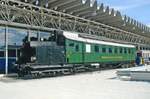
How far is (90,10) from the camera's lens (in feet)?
115

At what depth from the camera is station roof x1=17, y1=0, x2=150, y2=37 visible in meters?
30.9

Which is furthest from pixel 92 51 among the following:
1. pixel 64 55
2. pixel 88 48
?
pixel 64 55

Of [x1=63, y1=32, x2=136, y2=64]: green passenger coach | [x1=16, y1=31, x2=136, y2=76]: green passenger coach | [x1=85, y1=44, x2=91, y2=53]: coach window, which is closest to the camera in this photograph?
[x1=16, y1=31, x2=136, y2=76]: green passenger coach

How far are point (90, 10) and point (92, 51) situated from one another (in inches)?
341

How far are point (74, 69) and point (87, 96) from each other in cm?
1284

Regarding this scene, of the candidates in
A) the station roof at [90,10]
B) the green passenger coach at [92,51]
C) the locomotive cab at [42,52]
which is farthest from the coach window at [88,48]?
the station roof at [90,10]

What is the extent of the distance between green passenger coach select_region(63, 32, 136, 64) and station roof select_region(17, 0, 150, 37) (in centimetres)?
535

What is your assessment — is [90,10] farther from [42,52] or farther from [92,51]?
[42,52]

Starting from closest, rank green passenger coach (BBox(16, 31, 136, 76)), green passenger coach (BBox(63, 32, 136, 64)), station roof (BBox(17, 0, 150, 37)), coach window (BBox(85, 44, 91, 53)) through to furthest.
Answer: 1. green passenger coach (BBox(16, 31, 136, 76))
2. green passenger coach (BBox(63, 32, 136, 64))
3. coach window (BBox(85, 44, 91, 53))
4. station roof (BBox(17, 0, 150, 37))

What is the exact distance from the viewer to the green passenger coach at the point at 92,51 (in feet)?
80.9

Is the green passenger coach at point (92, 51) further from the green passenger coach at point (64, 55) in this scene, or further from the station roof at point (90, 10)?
the station roof at point (90, 10)

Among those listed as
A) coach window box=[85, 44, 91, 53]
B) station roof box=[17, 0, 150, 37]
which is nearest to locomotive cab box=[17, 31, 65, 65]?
coach window box=[85, 44, 91, 53]

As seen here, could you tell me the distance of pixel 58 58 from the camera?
23469mm

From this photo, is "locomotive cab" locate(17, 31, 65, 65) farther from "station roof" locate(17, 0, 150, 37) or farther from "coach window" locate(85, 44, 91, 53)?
"station roof" locate(17, 0, 150, 37)
